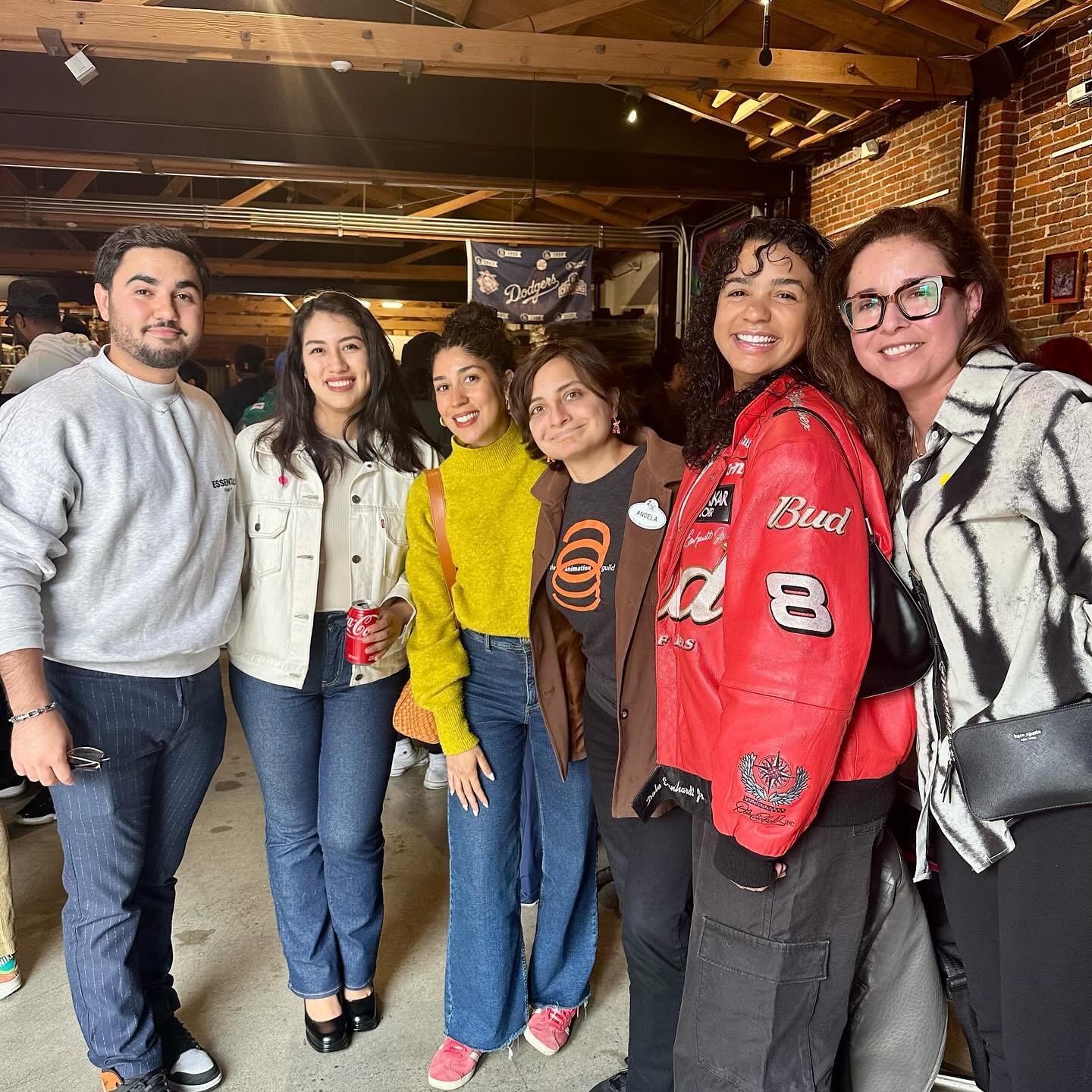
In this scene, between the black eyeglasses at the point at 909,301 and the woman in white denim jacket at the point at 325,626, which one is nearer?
the black eyeglasses at the point at 909,301

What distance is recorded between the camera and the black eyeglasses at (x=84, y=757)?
6.43 feet

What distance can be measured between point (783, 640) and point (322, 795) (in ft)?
4.90

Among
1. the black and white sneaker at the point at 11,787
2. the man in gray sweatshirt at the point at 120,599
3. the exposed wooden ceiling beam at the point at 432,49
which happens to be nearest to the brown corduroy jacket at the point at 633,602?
the man in gray sweatshirt at the point at 120,599

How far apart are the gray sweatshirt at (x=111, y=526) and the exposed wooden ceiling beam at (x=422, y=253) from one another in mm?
10763

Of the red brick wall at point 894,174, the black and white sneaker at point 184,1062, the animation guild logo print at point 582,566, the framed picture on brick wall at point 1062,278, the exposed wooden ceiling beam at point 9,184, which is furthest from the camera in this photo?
the exposed wooden ceiling beam at point 9,184

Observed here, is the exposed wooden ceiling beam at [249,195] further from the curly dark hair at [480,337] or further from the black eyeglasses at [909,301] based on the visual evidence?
the black eyeglasses at [909,301]

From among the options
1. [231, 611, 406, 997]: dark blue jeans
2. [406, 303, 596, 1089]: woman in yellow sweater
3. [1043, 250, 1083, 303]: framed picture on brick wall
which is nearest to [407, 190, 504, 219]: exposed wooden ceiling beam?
[1043, 250, 1083, 303]: framed picture on brick wall

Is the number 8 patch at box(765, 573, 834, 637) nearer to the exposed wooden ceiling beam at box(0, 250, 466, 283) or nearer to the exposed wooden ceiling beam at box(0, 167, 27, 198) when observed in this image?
the exposed wooden ceiling beam at box(0, 167, 27, 198)

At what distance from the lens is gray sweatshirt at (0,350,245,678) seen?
1880 millimetres

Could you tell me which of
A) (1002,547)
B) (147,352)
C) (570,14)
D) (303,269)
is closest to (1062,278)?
(570,14)

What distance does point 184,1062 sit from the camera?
2332mm

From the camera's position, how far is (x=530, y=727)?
7.48 ft

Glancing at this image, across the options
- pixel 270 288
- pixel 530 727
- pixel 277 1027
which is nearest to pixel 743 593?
pixel 530 727

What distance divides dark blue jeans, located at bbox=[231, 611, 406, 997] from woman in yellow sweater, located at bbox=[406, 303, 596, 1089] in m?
0.24
